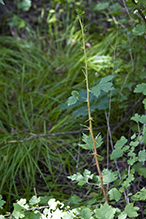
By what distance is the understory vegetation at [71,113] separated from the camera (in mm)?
1018

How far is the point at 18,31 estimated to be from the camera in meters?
2.86

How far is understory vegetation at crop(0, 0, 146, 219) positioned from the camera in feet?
3.34

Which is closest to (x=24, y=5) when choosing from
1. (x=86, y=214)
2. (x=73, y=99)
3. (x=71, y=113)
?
(x=71, y=113)

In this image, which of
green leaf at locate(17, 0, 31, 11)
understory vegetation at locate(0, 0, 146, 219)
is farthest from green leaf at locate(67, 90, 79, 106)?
green leaf at locate(17, 0, 31, 11)

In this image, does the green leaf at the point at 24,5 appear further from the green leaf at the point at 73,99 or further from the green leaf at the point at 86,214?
the green leaf at the point at 86,214

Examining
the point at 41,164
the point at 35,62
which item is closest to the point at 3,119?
the point at 41,164

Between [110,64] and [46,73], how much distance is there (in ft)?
2.32

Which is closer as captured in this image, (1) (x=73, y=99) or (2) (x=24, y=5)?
(1) (x=73, y=99)

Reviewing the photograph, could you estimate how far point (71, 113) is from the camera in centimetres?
199

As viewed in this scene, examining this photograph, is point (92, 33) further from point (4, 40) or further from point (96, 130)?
point (96, 130)

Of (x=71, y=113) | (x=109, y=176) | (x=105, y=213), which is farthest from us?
(x=71, y=113)

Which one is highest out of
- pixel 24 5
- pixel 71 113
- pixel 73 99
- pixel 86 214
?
pixel 24 5

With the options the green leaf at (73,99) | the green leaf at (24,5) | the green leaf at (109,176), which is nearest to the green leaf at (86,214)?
the green leaf at (109,176)

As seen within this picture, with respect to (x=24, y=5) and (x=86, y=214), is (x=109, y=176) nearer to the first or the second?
(x=86, y=214)
